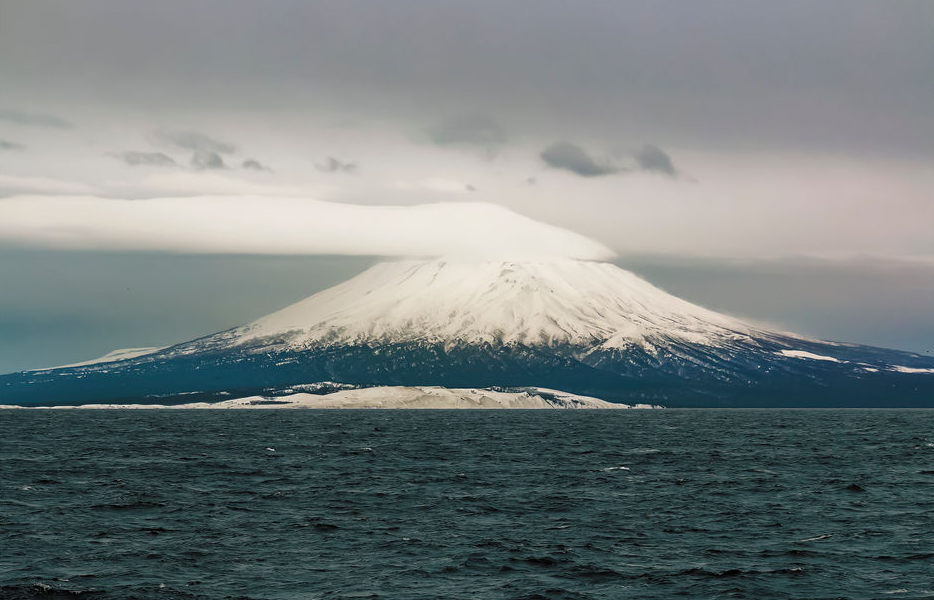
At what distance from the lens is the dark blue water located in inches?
1992

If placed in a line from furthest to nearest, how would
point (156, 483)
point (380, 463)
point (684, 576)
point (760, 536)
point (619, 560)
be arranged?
point (380, 463) → point (156, 483) → point (760, 536) → point (619, 560) → point (684, 576)

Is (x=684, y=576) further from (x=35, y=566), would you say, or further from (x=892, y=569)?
(x=35, y=566)

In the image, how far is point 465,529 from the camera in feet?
221

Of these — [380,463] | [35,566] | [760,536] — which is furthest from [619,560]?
[380,463]

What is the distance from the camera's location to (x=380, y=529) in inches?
2635

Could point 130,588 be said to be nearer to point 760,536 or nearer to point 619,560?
point 619,560

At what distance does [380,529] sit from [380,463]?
2096 inches

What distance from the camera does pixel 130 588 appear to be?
48.9 metres

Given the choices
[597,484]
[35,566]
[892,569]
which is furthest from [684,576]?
[597,484]

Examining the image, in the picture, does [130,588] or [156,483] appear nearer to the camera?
[130,588]

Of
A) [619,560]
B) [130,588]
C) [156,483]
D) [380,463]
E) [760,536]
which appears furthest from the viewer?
[380,463]

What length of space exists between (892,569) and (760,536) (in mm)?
11303

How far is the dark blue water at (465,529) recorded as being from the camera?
166 feet

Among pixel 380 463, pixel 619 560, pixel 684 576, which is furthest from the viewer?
pixel 380 463
